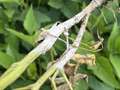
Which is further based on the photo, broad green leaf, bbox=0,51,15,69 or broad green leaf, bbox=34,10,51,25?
broad green leaf, bbox=34,10,51,25

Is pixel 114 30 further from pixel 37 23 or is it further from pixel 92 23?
pixel 37 23

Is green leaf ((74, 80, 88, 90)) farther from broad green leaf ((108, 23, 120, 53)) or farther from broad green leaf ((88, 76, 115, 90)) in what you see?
broad green leaf ((108, 23, 120, 53))

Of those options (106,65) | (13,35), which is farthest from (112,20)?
(13,35)

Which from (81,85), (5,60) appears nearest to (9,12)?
(5,60)

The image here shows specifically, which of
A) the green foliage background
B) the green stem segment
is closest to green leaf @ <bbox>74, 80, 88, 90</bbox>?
the green foliage background

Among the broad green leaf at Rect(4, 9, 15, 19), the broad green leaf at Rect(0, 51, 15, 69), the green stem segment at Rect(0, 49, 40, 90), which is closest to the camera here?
the green stem segment at Rect(0, 49, 40, 90)

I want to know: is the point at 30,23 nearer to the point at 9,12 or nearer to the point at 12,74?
the point at 9,12

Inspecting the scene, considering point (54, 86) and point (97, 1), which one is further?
point (97, 1)

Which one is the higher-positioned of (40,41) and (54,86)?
(40,41)
